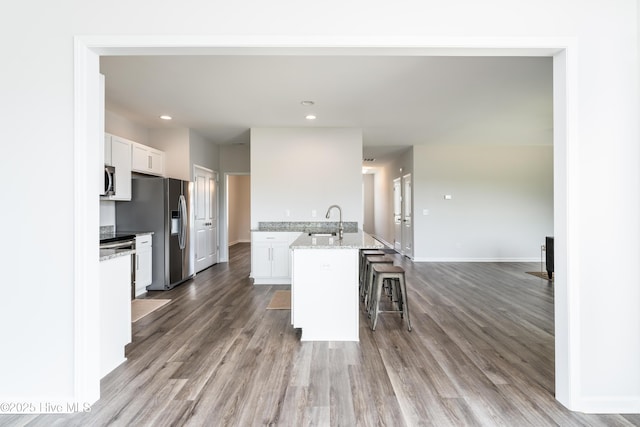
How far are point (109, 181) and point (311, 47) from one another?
338 cm

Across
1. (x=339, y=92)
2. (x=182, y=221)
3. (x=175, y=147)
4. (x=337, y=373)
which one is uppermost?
(x=339, y=92)

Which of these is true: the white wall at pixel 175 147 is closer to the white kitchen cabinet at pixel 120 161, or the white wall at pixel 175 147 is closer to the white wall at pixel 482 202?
the white kitchen cabinet at pixel 120 161

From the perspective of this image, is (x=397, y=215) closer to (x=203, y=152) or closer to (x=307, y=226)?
(x=307, y=226)

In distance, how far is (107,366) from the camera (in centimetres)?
232

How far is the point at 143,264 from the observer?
4598 mm

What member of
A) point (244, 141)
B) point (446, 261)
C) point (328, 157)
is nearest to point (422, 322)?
point (328, 157)

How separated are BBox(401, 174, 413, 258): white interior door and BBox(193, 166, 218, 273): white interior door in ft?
14.4

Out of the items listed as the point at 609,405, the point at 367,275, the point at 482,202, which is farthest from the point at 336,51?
the point at 482,202

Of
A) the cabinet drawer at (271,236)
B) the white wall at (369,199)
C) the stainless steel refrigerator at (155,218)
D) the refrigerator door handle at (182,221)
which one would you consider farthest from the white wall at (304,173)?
the white wall at (369,199)

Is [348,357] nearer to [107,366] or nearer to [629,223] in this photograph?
[107,366]

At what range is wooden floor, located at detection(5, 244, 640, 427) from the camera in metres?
1.83

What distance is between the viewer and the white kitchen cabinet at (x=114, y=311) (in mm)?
2301

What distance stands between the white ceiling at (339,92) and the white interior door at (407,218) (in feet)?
7.36

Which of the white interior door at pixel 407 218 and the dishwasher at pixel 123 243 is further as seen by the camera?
the white interior door at pixel 407 218
